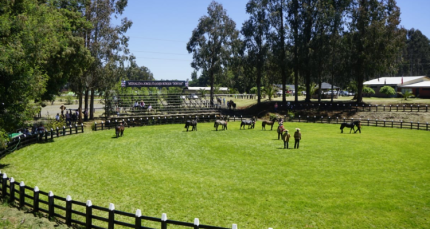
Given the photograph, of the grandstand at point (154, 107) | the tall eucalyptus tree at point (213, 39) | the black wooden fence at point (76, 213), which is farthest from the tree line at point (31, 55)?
the tall eucalyptus tree at point (213, 39)

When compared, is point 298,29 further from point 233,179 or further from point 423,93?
point 233,179

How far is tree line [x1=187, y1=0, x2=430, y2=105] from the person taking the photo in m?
46.9

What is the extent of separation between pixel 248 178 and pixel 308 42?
39.4 m

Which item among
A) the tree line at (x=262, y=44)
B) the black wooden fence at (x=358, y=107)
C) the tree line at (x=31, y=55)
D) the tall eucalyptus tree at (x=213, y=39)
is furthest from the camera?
the tall eucalyptus tree at (x=213, y=39)

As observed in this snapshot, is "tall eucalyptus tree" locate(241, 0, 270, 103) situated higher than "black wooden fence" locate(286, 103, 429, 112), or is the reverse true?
"tall eucalyptus tree" locate(241, 0, 270, 103)

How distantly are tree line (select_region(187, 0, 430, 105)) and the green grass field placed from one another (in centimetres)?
2407

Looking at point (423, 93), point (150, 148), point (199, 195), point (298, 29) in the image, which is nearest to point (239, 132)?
point (150, 148)

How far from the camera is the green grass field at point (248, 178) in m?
11.7

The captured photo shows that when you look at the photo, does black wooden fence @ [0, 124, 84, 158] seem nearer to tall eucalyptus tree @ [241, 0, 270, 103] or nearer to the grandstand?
→ the grandstand

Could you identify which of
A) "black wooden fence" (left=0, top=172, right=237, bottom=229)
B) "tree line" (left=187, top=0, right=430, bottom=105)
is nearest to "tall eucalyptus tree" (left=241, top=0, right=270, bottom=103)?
"tree line" (left=187, top=0, right=430, bottom=105)

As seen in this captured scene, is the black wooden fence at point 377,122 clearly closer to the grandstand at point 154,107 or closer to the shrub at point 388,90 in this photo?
the grandstand at point 154,107

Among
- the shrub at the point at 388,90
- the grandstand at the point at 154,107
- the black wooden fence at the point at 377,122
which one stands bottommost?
the black wooden fence at the point at 377,122

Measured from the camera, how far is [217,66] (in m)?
57.8

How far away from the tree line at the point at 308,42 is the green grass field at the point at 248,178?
79.0 ft
